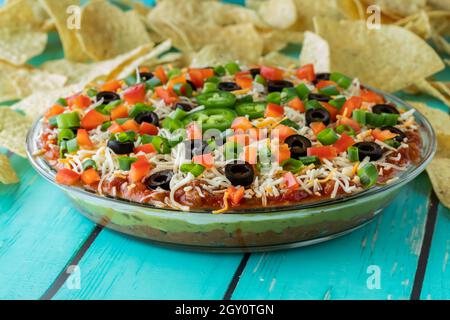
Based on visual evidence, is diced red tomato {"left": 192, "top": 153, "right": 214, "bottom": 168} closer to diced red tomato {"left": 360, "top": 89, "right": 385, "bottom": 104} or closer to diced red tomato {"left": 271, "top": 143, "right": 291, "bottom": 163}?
diced red tomato {"left": 271, "top": 143, "right": 291, "bottom": 163}

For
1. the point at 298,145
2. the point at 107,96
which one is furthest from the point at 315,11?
the point at 298,145

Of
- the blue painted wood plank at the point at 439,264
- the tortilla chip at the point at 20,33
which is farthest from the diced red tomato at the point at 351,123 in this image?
the tortilla chip at the point at 20,33

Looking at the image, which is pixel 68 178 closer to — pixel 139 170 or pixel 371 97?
pixel 139 170

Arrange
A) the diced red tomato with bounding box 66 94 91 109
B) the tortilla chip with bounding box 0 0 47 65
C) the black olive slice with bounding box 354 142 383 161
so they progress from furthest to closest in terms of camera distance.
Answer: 1. the tortilla chip with bounding box 0 0 47 65
2. the diced red tomato with bounding box 66 94 91 109
3. the black olive slice with bounding box 354 142 383 161

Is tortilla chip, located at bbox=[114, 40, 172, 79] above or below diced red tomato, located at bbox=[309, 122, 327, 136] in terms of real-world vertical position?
below

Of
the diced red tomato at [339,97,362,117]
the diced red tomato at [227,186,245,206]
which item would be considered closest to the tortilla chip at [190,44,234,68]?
the diced red tomato at [339,97,362,117]

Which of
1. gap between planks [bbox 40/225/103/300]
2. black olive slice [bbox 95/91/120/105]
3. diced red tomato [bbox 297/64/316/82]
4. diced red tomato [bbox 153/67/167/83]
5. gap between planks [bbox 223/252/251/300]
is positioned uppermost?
black olive slice [bbox 95/91/120/105]

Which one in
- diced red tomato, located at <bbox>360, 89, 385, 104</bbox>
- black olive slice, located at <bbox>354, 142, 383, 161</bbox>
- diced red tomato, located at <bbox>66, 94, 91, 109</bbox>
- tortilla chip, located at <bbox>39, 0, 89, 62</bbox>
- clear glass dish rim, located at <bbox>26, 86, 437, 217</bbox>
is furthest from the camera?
tortilla chip, located at <bbox>39, 0, 89, 62</bbox>
